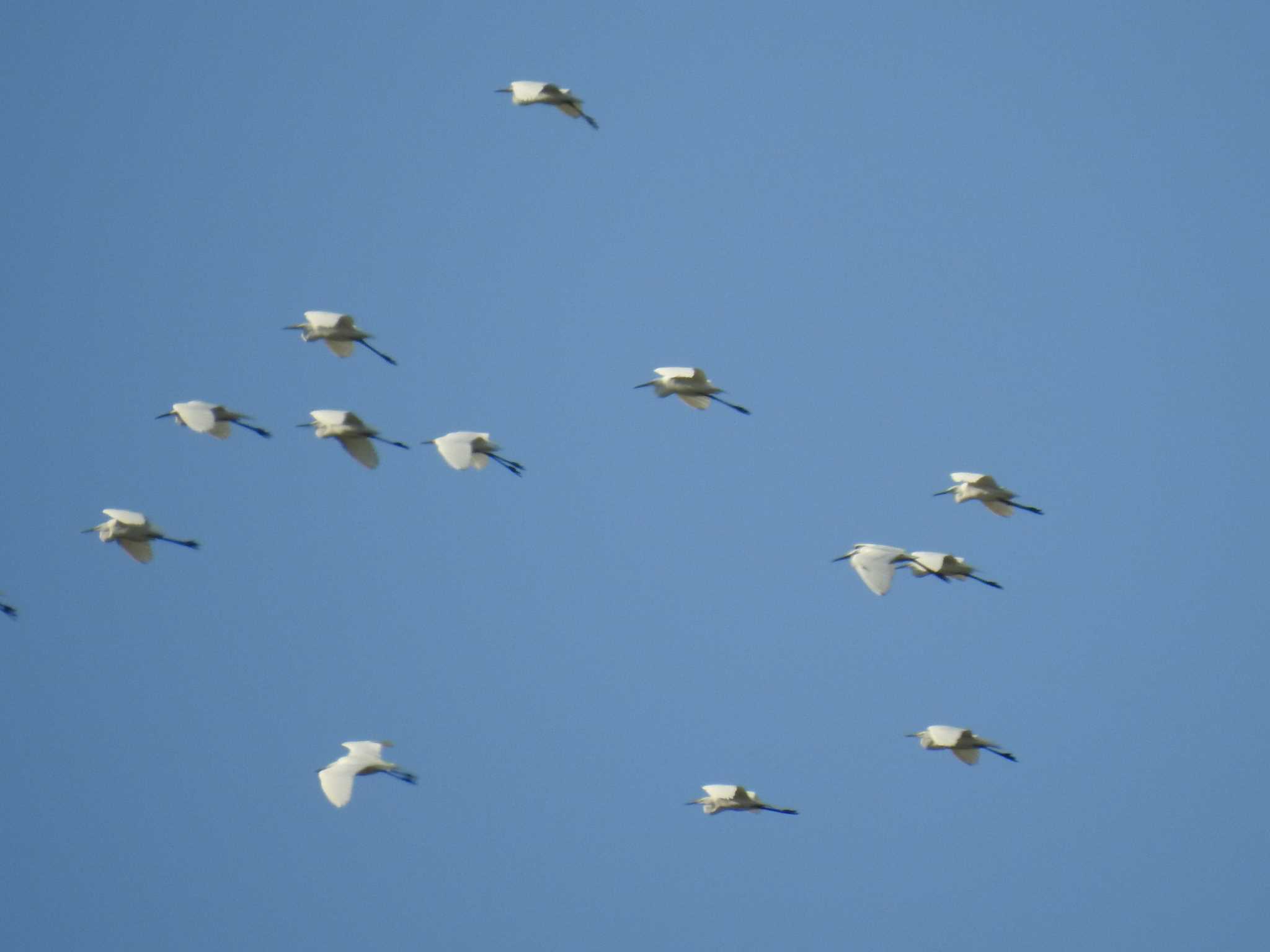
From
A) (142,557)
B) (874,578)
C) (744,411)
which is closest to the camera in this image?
(874,578)

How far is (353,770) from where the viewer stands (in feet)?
81.9

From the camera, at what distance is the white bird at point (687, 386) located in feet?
83.8

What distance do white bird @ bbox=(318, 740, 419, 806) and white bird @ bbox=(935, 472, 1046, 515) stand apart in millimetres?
6337

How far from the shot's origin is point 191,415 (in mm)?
25500

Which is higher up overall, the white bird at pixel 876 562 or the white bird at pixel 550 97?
the white bird at pixel 550 97

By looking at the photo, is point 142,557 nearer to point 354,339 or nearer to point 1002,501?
point 354,339

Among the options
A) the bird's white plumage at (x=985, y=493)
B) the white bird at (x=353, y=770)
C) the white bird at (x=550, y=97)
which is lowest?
the white bird at (x=353, y=770)

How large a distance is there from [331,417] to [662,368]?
342 centimetres

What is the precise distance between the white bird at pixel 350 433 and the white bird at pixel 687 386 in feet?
8.97

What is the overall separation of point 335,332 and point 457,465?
1.91 metres

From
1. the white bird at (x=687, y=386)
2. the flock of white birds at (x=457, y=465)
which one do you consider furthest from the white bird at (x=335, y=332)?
the white bird at (x=687, y=386)

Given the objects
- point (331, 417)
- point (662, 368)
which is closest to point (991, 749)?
point (662, 368)

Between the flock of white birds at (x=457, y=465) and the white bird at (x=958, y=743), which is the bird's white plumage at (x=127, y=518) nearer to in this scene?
the flock of white birds at (x=457, y=465)

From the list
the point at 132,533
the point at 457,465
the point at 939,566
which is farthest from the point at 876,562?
the point at 132,533
